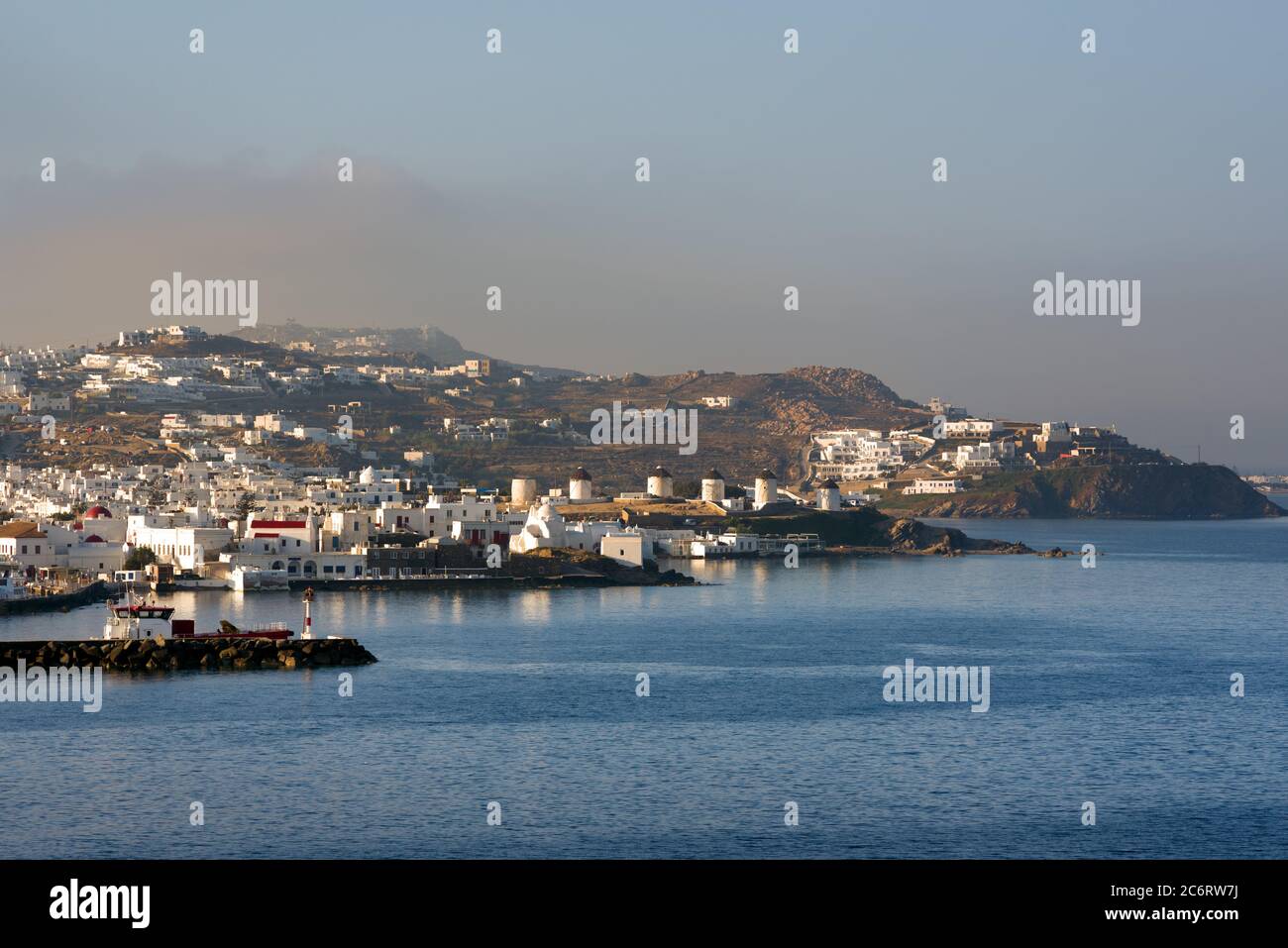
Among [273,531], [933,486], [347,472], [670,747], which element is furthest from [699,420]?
[670,747]

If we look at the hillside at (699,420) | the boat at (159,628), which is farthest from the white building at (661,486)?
the boat at (159,628)

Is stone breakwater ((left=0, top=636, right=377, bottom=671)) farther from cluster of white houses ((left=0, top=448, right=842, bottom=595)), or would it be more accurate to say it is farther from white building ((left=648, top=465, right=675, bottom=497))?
white building ((left=648, top=465, right=675, bottom=497))

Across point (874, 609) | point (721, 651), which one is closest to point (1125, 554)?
point (874, 609)

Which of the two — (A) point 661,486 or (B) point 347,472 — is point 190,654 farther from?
(B) point 347,472

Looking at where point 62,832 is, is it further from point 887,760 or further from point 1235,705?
point 1235,705

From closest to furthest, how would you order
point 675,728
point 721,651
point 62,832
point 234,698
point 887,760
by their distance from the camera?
point 62,832, point 887,760, point 675,728, point 234,698, point 721,651

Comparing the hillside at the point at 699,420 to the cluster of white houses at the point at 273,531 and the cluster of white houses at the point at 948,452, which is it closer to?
the cluster of white houses at the point at 948,452
